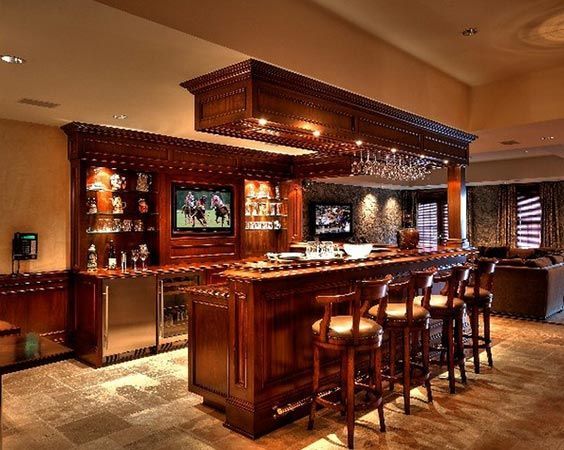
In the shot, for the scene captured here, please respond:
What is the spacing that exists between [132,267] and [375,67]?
398 centimetres

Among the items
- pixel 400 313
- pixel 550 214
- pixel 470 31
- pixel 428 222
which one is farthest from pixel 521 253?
pixel 400 313

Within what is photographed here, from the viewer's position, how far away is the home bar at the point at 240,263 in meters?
3.45

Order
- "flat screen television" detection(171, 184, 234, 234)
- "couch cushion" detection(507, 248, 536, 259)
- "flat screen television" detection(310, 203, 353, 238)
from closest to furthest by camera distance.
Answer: "flat screen television" detection(171, 184, 234, 234)
"couch cushion" detection(507, 248, 536, 259)
"flat screen television" detection(310, 203, 353, 238)

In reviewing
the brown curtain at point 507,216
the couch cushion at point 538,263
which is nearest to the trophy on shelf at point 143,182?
the couch cushion at point 538,263

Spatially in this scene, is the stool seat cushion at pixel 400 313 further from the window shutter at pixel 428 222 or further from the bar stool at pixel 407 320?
the window shutter at pixel 428 222

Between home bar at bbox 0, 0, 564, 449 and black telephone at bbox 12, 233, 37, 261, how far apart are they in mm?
23

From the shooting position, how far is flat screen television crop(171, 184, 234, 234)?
277 inches

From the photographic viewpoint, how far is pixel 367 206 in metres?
13.3

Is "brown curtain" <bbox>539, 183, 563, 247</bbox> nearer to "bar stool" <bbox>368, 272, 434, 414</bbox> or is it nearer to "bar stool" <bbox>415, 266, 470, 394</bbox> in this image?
"bar stool" <bbox>415, 266, 470, 394</bbox>

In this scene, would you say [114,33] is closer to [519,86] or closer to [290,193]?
[519,86]

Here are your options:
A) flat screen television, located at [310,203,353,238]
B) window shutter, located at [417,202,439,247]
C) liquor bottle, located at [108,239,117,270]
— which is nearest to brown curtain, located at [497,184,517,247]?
window shutter, located at [417,202,439,247]

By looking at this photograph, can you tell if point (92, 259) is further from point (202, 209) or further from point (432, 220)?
point (432, 220)

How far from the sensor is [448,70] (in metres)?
5.72

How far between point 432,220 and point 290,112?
11.3 meters
